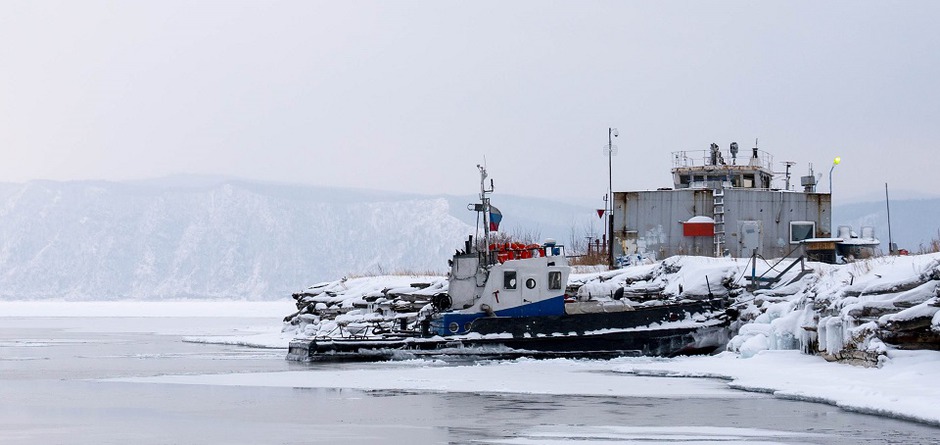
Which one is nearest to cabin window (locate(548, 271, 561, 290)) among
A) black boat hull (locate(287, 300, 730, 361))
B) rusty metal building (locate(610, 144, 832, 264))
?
black boat hull (locate(287, 300, 730, 361))

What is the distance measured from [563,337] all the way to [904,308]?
9982 millimetres

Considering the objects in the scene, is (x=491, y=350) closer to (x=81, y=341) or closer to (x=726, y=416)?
(x=726, y=416)

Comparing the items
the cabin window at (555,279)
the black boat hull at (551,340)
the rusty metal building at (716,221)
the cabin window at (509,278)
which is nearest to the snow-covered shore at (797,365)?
the black boat hull at (551,340)

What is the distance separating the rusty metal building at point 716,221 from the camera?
49031 mm

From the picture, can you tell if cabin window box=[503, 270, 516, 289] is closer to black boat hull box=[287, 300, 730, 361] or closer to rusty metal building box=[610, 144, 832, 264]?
black boat hull box=[287, 300, 730, 361]

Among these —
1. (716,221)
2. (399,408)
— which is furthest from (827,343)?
(716,221)

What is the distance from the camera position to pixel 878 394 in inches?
782

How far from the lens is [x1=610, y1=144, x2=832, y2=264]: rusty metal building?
4903 centimetres

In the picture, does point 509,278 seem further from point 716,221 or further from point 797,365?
point 716,221

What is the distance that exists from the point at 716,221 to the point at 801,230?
13.4ft

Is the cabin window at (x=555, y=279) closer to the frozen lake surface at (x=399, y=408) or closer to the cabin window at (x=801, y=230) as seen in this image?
the frozen lake surface at (x=399, y=408)

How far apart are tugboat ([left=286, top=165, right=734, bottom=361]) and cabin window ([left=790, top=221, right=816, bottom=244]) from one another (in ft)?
57.9

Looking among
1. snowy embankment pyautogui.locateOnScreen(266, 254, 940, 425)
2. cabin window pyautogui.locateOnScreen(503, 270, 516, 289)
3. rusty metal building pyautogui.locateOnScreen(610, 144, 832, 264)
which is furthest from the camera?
rusty metal building pyautogui.locateOnScreen(610, 144, 832, 264)

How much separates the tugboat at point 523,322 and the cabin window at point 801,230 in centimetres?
1766
